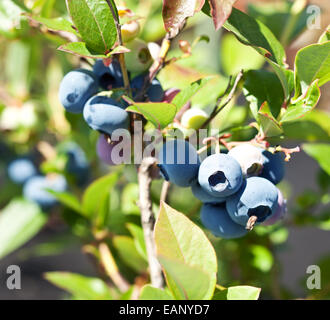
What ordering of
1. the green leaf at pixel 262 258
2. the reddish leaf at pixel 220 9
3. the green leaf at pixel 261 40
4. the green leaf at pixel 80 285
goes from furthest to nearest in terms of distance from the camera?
the green leaf at pixel 262 258 → the green leaf at pixel 80 285 → the green leaf at pixel 261 40 → the reddish leaf at pixel 220 9

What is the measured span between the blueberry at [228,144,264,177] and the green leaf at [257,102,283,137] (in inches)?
1.3

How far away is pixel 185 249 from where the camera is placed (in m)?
0.57

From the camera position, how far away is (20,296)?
82.1 inches

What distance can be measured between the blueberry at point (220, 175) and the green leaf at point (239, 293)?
0.13 metres

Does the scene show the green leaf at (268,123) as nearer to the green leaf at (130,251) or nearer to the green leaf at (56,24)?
the green leaf at (56,24)

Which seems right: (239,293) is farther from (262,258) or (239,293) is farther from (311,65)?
(262,258)

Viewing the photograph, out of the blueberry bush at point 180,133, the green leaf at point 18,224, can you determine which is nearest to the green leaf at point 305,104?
the blueberry bush at point 180,133

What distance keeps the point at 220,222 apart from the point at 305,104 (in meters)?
0.21

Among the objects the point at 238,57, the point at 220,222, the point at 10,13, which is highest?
the point at 238,57

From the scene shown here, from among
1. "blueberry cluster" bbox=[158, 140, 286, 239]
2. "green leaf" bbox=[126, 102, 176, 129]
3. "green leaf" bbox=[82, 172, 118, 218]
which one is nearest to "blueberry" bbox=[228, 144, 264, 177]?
"blueberry cluster" bbox=[158, 140, 286, 239]

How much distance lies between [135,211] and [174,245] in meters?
0.44

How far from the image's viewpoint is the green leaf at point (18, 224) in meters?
1.14

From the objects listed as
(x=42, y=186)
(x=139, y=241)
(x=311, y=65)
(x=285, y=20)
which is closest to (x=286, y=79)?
(x=311, y=65)

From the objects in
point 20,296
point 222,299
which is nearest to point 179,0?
point 222,299
